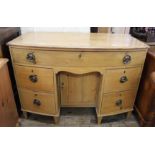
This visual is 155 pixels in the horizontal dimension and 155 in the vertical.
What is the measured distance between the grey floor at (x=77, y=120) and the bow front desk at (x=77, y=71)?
10cm

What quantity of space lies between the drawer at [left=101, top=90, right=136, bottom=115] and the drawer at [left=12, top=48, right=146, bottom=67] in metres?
0.30

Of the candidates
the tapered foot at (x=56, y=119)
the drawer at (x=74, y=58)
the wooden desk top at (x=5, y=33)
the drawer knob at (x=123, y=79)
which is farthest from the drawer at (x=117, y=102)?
the wooden desk top at (x=5, y=33)

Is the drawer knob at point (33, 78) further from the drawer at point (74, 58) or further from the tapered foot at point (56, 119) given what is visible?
the tapered foot at point (56, 119)

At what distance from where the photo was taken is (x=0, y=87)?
99cm

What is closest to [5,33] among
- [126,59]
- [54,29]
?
[54,29]

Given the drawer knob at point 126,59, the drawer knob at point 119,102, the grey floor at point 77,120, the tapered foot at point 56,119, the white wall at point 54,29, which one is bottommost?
the grey floor at point 77,120

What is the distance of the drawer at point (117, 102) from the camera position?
1.25m

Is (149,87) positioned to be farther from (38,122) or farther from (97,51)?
(38,122)

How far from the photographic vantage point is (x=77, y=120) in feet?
4.74

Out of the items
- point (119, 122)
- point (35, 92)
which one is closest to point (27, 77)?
point (35, 92)

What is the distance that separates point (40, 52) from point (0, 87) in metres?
0.36

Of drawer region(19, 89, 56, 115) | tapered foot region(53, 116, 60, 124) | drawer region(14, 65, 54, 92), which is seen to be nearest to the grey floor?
tapered foot region(53, 116, 60, 124)
